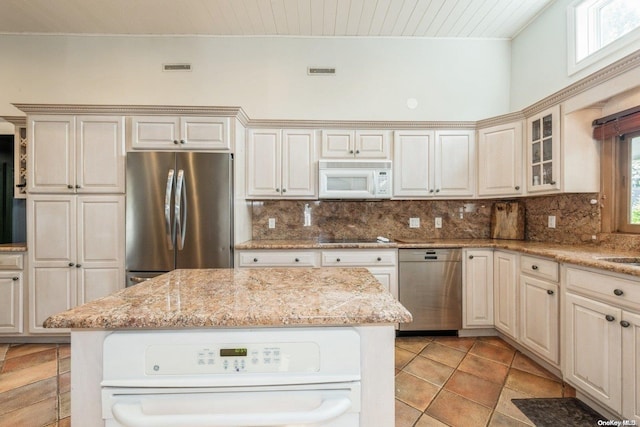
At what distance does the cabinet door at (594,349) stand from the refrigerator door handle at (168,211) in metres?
3.08

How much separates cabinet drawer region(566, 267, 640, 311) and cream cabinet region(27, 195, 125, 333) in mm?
3579

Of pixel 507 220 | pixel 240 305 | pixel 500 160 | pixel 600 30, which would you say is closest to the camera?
pixel 240 305

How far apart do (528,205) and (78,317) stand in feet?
12.4

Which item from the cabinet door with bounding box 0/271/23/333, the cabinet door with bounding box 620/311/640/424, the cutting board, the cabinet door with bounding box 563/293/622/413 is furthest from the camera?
the cutting board

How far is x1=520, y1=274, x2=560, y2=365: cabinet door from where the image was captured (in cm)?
206

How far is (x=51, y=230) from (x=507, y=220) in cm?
461

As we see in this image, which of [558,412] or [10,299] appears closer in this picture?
[558,412]

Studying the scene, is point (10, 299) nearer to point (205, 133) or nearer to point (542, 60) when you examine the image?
point (205, 133)

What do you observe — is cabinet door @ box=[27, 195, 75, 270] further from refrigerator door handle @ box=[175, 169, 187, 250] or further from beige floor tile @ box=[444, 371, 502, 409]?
beige floor tile @ box=[444, 371, 502, 409]

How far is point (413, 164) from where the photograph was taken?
3.10m

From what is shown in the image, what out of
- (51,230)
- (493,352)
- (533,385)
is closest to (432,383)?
(533,385)

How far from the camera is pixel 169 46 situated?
129 inches

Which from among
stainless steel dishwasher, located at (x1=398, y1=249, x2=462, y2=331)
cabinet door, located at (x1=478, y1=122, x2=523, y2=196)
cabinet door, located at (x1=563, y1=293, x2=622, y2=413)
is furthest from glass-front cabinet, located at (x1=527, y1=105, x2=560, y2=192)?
cabinet door, located at (x1=563, y1=293, x2=622, y2=413)

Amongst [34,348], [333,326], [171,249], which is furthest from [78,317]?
[34,348]
